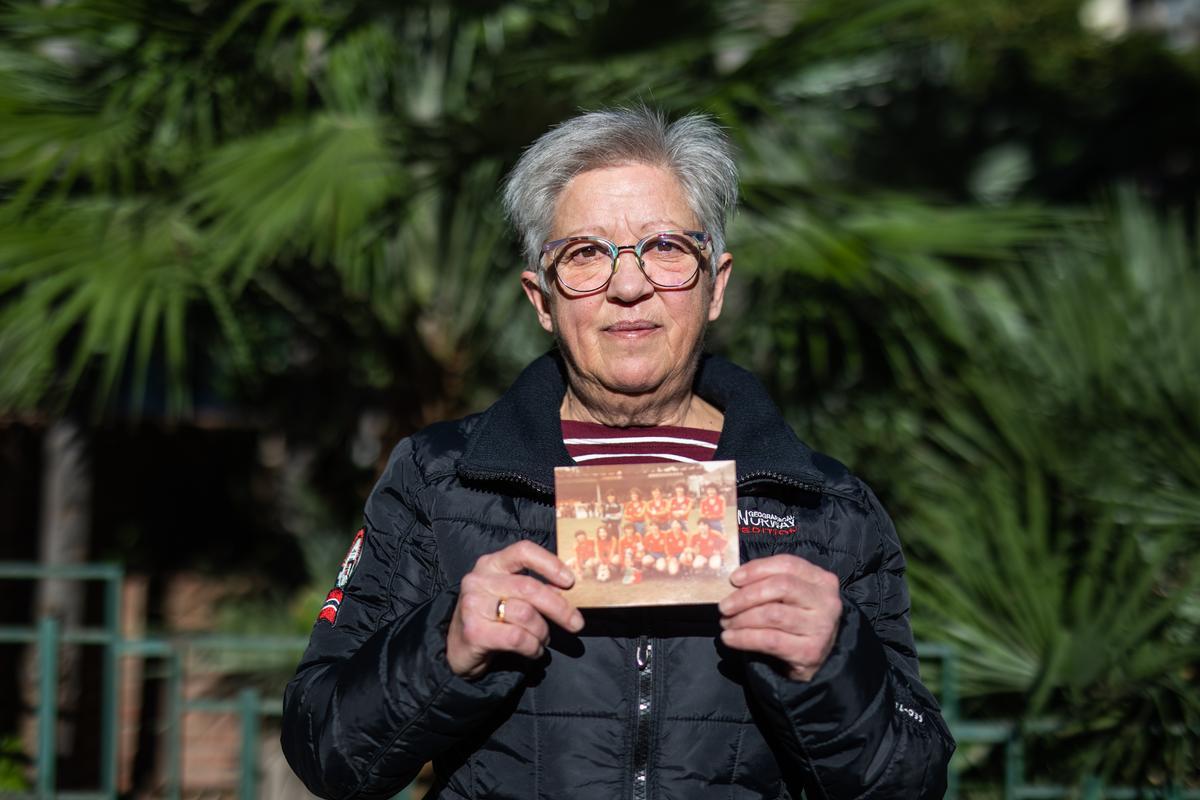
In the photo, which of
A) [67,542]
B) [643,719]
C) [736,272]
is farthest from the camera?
[67,542]

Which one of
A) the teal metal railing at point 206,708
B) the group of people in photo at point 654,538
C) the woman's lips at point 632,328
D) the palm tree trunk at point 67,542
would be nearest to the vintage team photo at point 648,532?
the group of people in photo at point 654,538

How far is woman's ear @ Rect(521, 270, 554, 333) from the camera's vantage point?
68.7 inches

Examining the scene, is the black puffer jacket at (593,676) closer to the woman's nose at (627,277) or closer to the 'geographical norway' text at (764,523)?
the 'geographical norway' text at (764,523)

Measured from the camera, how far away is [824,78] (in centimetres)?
440

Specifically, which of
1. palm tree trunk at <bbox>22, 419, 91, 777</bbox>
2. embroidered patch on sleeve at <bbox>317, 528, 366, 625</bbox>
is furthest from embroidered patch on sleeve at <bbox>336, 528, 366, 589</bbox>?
palm tree trunk at <bbox>22, 419, 91, 777</bbox>

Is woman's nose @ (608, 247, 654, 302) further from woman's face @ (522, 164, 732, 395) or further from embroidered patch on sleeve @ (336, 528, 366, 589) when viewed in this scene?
embroidered patch on sleeve @ (336, 528, 366, 589)

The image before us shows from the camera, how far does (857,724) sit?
1.38 metres

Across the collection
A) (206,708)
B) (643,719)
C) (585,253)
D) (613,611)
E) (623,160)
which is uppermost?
(623,160)

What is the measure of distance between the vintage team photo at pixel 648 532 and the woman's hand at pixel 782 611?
64mm

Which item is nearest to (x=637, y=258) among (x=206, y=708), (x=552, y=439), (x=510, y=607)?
(x=552, y=439)

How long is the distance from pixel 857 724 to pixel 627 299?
62 centimetres

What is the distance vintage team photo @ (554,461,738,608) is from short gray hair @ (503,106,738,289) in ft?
1.24

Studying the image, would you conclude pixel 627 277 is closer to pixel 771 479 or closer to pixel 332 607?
pixel 771 479

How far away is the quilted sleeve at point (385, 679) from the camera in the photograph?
1396mm
